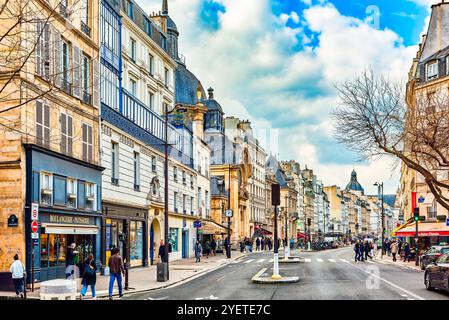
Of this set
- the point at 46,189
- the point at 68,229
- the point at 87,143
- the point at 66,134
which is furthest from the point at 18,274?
the point at 87,143

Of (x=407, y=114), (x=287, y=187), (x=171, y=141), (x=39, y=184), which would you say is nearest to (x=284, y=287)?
(x=39, y=184)

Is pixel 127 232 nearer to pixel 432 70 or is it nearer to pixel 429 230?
pixel 429 230

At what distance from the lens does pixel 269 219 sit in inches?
4503

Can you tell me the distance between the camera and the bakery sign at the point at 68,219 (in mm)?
25266

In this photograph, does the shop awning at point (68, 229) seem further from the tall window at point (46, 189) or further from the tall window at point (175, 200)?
the tall window at point (175, 200)

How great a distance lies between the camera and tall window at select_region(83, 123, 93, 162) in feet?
97.8

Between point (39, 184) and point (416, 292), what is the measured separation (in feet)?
48.8

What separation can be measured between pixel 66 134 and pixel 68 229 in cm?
441

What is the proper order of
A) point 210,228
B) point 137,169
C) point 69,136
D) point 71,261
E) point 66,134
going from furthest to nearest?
1. point 210,228
2. point 137,169
3. point 69,136
4. point 66,134
5. point 71,261

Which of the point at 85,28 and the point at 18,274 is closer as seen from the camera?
the point at 18,274

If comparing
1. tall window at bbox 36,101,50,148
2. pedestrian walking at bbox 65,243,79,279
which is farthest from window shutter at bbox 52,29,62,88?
pedestrian walking at bbox 65,243,79,279

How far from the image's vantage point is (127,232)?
36.0m

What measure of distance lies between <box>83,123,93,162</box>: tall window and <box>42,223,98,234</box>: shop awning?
3.51 metres

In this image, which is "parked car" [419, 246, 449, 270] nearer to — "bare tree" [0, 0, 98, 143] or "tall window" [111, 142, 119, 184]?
"tall window" [111, 142, 119, 184]
